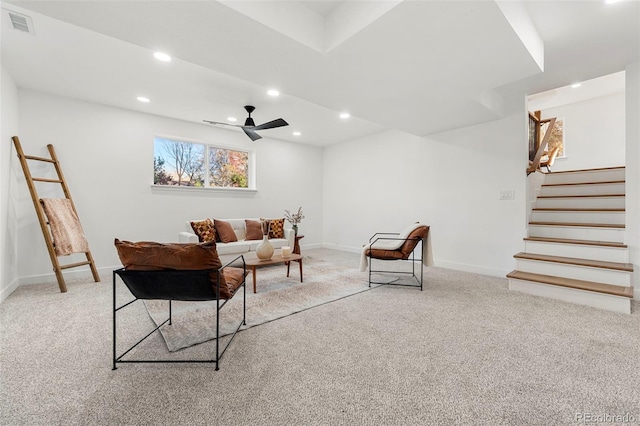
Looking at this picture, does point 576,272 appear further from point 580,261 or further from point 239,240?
point 239,240

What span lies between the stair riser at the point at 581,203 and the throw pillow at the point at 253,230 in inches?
182

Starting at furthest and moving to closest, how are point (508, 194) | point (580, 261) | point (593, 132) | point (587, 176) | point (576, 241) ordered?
point (593, 132) → point (587, 176) → point (508, 194) → point (576, 241) → point (580, 261)

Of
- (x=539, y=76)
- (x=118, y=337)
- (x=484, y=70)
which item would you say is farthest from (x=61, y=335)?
(x=539, y=76)

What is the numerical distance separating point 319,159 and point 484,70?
15.2ft

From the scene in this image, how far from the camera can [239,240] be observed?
4887 mm

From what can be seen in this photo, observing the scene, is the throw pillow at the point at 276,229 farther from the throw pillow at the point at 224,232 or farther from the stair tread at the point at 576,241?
the stair tread at the point at 576,241

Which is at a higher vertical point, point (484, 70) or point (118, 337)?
point (484, 70)

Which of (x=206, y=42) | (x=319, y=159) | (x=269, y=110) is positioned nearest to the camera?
(x=206, y=42)

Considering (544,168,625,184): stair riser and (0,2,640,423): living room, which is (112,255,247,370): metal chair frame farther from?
(544,168,625,184): stair riser

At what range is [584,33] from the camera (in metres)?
2.46

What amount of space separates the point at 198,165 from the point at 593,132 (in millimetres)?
7502

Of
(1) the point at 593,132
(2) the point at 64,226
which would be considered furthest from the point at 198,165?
(1) the point at 593,132

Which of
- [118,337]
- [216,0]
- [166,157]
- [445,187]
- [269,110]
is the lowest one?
[118,337]

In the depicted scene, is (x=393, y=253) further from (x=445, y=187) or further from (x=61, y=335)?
(x=61, y=335)
